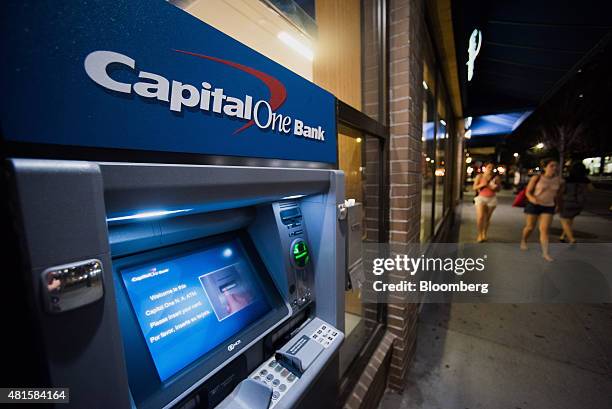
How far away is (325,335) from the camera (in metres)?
1.07

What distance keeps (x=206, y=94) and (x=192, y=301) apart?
0.64 meters

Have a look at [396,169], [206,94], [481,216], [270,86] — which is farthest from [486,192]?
[206,94]

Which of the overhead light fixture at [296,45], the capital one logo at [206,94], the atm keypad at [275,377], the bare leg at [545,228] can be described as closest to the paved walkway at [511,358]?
the bare leg at [545,228]

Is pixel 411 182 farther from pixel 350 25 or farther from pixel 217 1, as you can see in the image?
pixel 217 1

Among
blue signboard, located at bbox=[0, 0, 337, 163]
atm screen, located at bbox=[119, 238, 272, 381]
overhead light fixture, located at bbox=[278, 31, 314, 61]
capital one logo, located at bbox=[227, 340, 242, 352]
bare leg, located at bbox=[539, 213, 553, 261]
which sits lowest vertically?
bare leg, located at bbox=[539, 213, 553, 261]

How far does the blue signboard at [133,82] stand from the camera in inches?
15.5

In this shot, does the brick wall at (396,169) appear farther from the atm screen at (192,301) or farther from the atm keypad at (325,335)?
the atm screen at (192,301)

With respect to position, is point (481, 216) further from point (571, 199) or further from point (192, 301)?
point (192, 301)

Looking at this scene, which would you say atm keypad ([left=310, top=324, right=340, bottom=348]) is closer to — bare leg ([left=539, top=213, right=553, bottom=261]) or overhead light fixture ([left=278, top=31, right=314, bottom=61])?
overhead light fixture ([left=278, top=31, right=314, bottom=61])

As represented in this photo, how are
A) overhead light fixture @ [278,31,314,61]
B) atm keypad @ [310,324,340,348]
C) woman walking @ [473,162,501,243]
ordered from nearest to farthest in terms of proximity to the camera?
atm keypad @ [310,324,340,348] < overhead light fixture @ [278,31,314,61] < woman walking @ [473,162,501,243]

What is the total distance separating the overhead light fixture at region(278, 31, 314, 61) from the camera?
2.17 metres

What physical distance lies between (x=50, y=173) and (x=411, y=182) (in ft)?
6.93

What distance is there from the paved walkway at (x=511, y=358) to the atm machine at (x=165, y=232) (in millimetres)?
1521

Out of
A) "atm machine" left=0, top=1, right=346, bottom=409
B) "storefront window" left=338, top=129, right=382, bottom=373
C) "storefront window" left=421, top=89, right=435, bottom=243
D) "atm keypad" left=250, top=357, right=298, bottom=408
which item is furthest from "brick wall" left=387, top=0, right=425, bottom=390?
"storefront window" left=421, top=89, right=435, bottom=243
